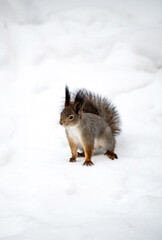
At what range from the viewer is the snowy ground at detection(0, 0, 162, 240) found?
1.38 metres

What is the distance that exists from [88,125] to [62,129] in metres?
0.79

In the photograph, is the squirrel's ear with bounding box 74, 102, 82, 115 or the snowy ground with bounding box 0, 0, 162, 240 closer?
the snowy ground with bounding box 0, 0, 162, 240

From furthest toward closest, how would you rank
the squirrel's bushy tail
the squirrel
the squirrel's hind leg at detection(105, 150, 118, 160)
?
the squirrel's bushy tail < the squirrel's hind leg at detection(105, 150, 118, 160) < the squirrel

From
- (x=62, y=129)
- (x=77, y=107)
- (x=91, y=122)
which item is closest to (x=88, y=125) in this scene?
(x=91, y=122)

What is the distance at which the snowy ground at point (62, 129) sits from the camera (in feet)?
4.51

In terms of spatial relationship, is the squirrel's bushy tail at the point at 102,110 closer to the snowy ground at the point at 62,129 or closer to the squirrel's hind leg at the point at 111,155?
the snowy ground at the point at 62,129

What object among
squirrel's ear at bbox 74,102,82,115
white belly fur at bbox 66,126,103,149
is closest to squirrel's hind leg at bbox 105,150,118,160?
white belly fur at bbox 66,126,103,149

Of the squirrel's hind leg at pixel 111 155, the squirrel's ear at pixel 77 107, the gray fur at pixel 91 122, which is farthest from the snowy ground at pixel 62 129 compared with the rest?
the squirrel's ear at pixel 77 107

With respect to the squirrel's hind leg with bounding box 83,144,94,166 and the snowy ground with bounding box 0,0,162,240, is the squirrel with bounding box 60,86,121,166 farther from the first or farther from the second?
the snowy ground with bounding box 0,0,162,240

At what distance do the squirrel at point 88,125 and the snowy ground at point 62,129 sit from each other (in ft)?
0.38

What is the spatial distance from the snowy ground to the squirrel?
117mm

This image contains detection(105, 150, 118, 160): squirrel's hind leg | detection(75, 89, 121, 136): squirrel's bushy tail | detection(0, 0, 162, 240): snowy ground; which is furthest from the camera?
detection(75, 89, 121, 136): squirrel's bushy tail
